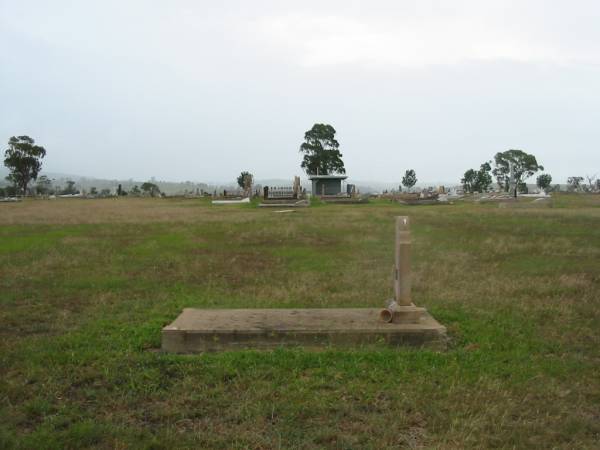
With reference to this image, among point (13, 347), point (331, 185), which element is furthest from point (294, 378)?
point (331, 185)

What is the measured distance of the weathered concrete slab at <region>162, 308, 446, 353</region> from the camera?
4.91 metres

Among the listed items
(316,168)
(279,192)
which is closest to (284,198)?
(279,192)

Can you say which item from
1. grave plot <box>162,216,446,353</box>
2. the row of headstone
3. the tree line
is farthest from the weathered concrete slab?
the tree line

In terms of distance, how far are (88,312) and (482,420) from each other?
5159 mm

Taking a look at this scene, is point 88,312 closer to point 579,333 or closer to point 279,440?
point 279,440

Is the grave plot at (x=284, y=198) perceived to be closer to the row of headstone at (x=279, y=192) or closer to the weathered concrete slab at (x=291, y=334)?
the row of headstone at (x=279, y=192)

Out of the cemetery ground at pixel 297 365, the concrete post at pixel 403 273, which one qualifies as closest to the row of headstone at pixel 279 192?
the cemetery ground at pixel 297 365

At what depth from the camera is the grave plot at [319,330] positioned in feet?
16.1

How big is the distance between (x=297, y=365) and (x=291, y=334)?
21.9 inches

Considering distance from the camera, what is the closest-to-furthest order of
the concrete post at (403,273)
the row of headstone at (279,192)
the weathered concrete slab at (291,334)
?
the weathered concrete slab at (291,334) → the concrete post at (403,273) → the row of headstone at (279,192)

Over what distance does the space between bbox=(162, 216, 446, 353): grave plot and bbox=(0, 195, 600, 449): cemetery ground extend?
0.22m

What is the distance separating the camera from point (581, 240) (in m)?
13.3

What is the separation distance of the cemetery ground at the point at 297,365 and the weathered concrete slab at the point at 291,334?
0.70ft

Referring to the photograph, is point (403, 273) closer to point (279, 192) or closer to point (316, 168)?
point (279, 192)
